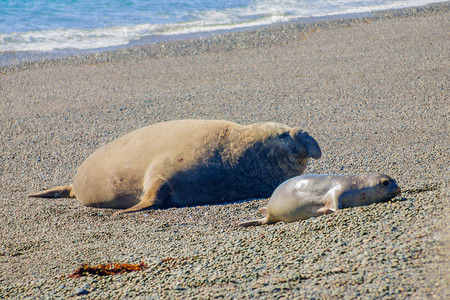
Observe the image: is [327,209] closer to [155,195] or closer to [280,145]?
[280,145]

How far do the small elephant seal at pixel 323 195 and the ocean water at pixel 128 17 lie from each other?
12.6 m

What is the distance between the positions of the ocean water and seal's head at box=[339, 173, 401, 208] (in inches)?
513

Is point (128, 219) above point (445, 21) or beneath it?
beneath

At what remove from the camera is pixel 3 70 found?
44.5 feet

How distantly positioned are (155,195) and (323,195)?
1873mm

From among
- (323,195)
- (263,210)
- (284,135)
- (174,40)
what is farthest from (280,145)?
(174,40)

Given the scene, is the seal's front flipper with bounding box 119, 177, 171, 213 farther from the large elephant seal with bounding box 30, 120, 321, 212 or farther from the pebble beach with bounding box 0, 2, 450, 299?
the pebble beach with bounding box 0, 2, 450, 299

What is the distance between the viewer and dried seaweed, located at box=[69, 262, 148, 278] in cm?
401

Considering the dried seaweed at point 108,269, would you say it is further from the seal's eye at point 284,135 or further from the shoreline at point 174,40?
the shoreline at point 174,40

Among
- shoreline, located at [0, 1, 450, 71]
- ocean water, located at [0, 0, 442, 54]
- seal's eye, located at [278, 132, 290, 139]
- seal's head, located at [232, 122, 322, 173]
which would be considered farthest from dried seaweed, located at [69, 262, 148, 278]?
ocean water, located at [0, 0, 442, 54]

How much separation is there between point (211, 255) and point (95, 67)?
10.3m

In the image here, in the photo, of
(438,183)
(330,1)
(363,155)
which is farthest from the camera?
(330,1)

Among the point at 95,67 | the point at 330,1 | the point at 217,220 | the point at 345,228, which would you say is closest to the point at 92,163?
the point at 217,220

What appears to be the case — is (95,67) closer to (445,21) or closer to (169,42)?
(169,42)
